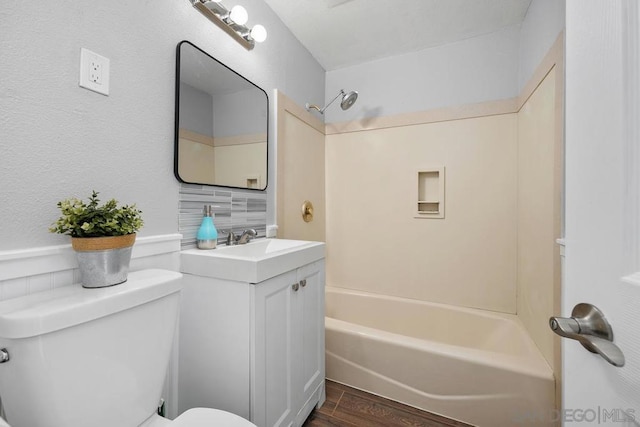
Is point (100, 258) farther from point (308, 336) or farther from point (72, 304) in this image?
point (308, 336)

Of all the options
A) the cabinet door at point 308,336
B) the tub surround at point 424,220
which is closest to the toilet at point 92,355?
the cabinet door at point 308,336

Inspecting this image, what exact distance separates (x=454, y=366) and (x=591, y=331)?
1229mm

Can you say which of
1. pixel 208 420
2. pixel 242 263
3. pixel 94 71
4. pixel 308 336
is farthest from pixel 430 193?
pixel 94 71

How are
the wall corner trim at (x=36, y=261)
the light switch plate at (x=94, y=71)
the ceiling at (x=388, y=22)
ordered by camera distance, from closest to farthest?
the wall corner trim at (x=36, y=261) → the light switch plate at (x=94, y=71) → the ceiling at (x=388, y=22)

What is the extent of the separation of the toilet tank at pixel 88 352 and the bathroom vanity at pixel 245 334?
194mm

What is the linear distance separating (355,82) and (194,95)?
1602 millimetres

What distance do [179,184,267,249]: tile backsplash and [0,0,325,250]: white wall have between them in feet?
0.20

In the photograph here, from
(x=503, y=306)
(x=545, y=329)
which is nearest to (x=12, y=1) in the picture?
(x=545, y=329)

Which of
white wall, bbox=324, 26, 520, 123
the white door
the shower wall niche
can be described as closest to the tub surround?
the shower wall niche

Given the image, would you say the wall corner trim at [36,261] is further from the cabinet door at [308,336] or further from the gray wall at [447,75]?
the gray wall at [447,75]

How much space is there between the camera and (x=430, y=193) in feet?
7.20

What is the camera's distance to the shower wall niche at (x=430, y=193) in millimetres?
2115

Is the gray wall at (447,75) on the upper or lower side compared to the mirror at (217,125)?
upper

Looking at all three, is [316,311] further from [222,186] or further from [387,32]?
[387,32]
